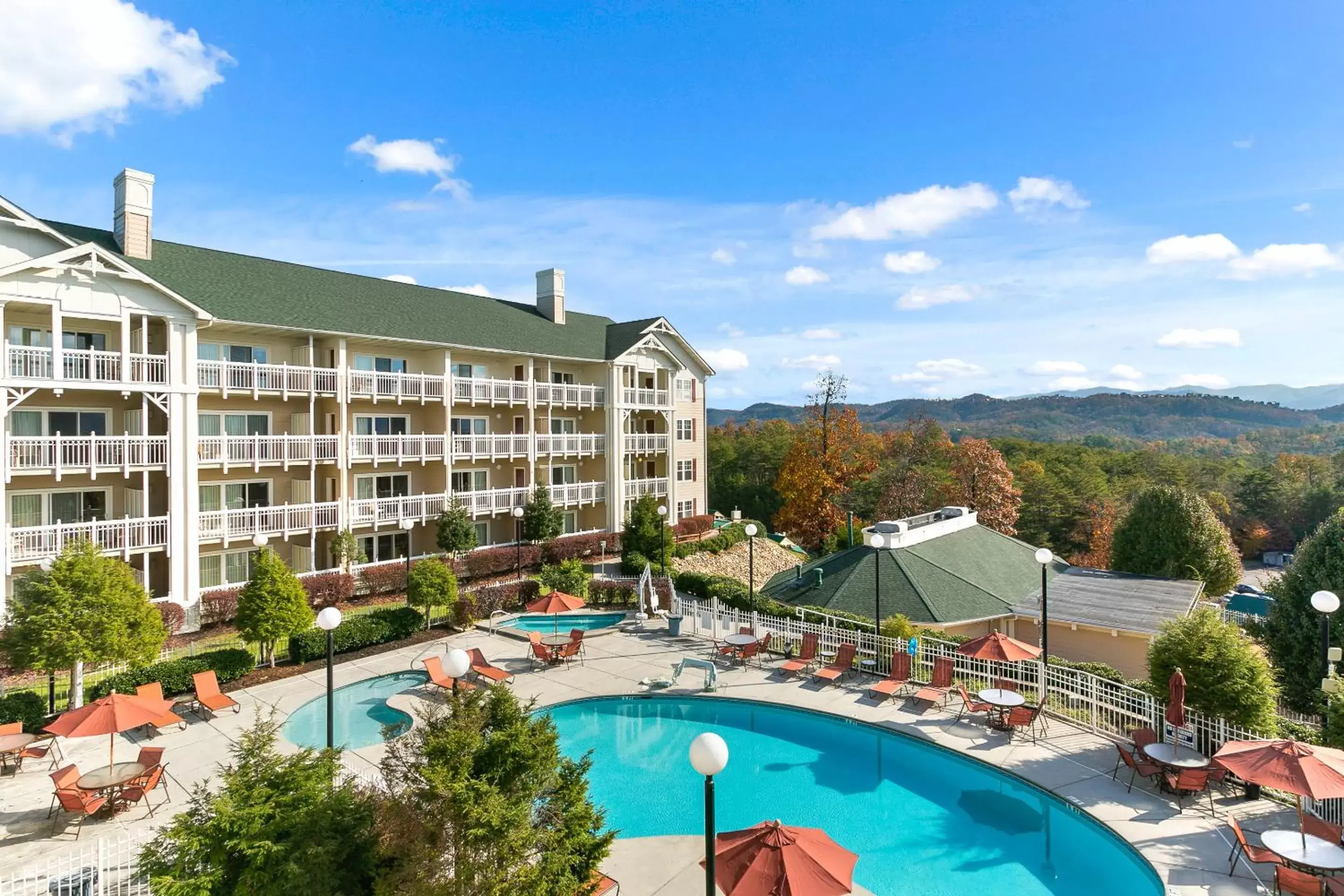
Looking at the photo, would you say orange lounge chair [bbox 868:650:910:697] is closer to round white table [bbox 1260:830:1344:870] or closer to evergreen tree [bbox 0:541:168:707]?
round white table [bbox 1260:830:1344:870]

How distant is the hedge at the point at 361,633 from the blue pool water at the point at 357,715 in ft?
6.94

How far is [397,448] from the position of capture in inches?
1179

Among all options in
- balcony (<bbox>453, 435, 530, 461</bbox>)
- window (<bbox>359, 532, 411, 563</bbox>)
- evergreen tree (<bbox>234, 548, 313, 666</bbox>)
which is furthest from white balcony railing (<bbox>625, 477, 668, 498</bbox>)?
evergreen tree (<bbox>234, 548, 313, 666</bbox>)

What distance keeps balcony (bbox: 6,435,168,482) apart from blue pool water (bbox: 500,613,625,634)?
505 inches

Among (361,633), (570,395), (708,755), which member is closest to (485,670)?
(361,633)

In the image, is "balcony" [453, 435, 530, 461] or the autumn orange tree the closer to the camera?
"balcony" [453, 435, 530, 461]

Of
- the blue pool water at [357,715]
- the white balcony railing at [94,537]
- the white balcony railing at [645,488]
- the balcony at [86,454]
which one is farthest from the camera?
the white balcony railing at [645,488]

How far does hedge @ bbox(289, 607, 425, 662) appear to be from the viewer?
19.9 metres

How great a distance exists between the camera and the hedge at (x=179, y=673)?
16.1 m

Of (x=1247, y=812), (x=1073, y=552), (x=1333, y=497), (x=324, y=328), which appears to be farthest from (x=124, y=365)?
(x=1333, y=497)

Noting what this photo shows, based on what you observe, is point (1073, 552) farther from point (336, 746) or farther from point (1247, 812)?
point (336, 746)

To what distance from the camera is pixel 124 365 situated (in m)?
21.9

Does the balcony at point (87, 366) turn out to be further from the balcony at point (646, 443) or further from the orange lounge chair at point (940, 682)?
the orange lounge chair at point (940, 682)

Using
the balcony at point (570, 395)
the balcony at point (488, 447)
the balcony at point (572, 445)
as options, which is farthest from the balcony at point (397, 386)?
the balcony at point (572, 445)
